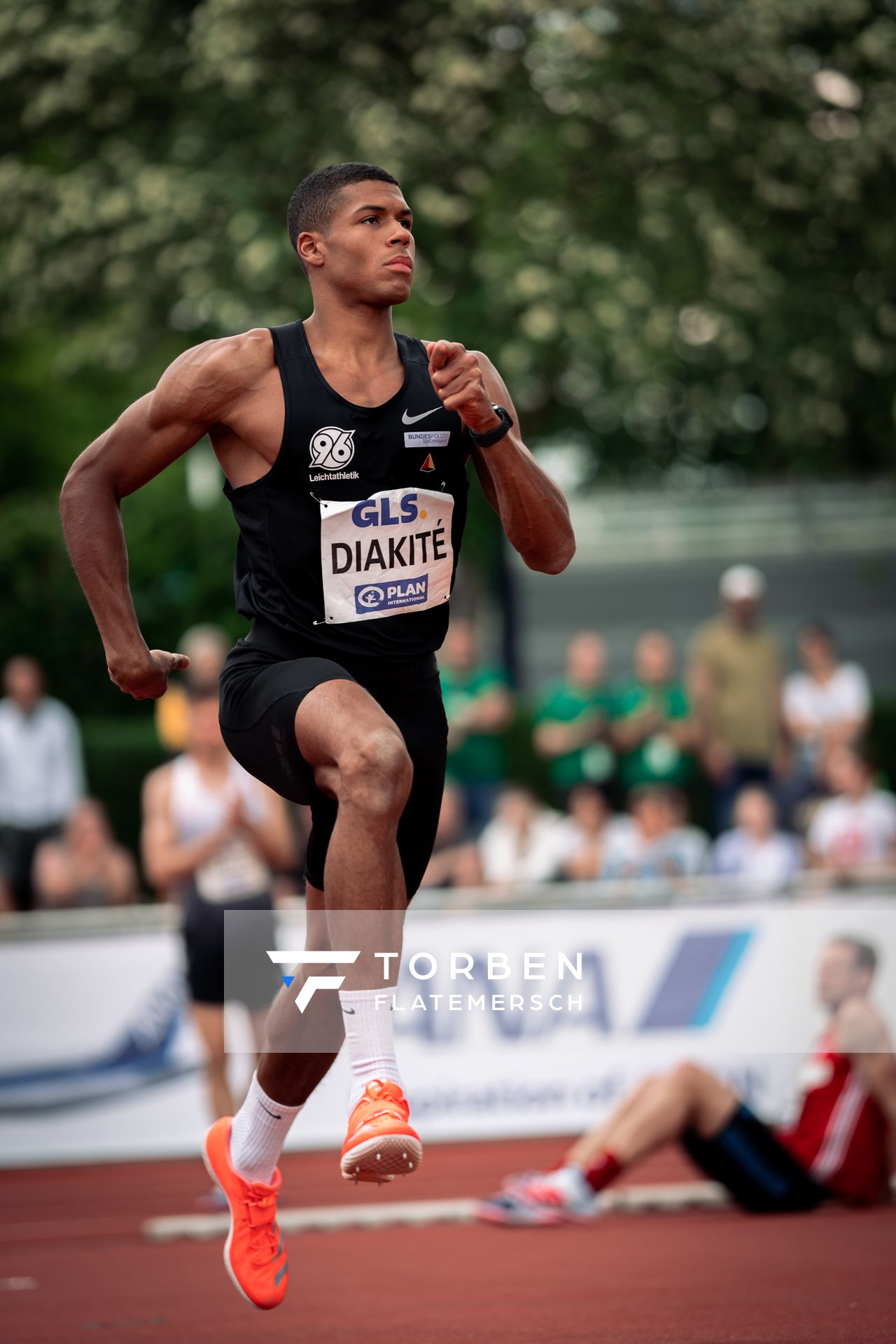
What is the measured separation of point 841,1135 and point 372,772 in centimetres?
494

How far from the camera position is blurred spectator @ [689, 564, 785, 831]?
1296 cm

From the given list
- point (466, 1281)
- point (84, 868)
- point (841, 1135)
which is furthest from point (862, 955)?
point (84, 868)

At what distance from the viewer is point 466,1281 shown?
23.1ft

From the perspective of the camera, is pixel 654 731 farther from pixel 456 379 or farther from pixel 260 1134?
pixel 456 379

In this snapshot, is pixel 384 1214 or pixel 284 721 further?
pixel 384 1214

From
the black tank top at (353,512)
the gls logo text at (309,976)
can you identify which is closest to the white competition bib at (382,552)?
the black tank top at (353,512)

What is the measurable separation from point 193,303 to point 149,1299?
1127 cm

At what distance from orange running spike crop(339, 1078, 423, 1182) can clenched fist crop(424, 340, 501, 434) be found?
5.49 feet

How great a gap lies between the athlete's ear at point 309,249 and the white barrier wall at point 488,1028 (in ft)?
20.7

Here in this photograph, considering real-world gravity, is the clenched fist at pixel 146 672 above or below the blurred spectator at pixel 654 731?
above

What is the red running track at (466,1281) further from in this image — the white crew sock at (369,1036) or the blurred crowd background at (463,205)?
the blurred crowd background at (463,205)

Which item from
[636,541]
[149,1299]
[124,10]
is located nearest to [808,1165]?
[149,1299]

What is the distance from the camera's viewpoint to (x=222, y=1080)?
925 cm

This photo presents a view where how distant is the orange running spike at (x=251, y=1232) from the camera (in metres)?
5.14
